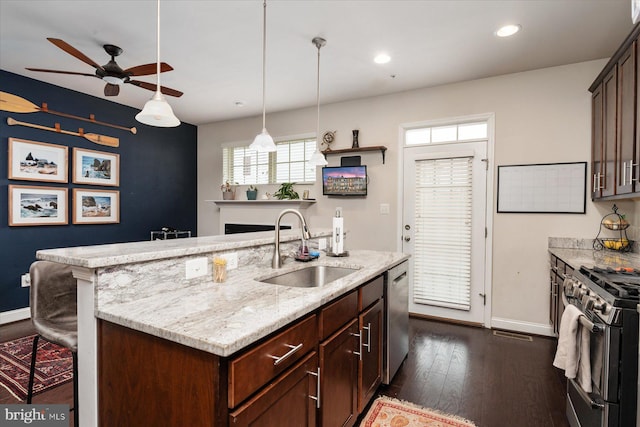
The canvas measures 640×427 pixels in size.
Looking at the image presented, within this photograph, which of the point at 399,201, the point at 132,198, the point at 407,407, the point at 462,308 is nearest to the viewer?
the point at 407,407

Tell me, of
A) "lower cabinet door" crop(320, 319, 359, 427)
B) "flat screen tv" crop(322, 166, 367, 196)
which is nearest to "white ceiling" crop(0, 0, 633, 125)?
"flat screen tv" crop(322, 166, 367, 196)

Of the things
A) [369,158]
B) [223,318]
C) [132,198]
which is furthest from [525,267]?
[132,198]

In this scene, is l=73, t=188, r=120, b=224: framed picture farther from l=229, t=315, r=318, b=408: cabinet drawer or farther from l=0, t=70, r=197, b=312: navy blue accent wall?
l=229, t=315, r=318, b=408: cabinet drawer

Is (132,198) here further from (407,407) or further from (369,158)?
(407,407)

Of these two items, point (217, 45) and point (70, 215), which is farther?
point (70, 215)

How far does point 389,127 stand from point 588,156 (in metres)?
2.02

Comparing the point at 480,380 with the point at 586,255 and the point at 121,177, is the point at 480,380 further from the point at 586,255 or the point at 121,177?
the point at 121,177

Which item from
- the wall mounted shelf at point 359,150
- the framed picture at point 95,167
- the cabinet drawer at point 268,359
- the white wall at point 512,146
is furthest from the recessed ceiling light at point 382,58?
the framed picture at point 95,167

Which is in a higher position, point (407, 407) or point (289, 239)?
point (289, 239)

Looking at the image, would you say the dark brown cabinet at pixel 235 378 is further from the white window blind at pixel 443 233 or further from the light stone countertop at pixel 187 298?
the white window blind at pixel 443 233

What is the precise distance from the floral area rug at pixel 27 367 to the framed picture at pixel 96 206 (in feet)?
5.16

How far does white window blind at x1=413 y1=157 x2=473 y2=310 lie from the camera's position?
369 centimetres

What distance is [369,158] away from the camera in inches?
166

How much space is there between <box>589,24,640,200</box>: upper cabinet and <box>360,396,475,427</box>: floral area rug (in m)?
1.85
